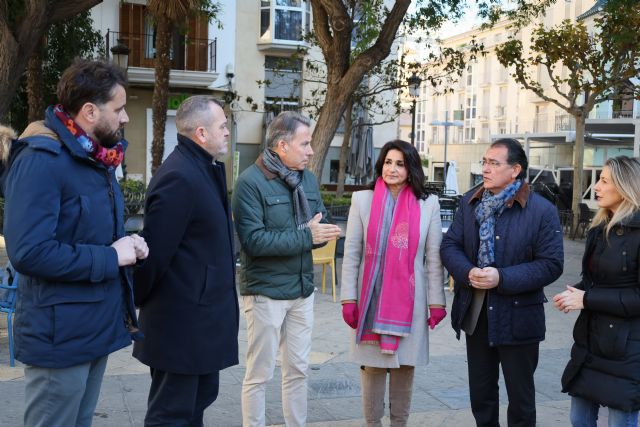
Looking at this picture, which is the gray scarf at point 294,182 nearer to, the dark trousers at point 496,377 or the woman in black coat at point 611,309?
the dark trousers at point 496,377

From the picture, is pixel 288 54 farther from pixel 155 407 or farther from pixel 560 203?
pixel 155 407

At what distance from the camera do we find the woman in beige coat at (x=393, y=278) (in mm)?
4309

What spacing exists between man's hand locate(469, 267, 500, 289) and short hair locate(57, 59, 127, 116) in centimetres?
223

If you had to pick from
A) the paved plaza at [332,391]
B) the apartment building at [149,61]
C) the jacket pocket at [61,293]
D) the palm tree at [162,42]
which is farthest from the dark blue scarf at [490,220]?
the apartment building at [149,61]

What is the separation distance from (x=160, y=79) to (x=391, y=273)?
35.1 feet

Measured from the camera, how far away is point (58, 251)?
8.69 ft

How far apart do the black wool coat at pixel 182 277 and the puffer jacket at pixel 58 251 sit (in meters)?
0.40

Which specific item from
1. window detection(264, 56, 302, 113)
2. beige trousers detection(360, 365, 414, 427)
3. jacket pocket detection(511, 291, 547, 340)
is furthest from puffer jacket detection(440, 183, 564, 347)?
window detection(264, 56, 302, 113)

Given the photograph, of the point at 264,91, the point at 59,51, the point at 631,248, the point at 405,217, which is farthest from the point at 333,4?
the point at 264,91

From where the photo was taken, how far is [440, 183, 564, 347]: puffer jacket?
4.12 metres

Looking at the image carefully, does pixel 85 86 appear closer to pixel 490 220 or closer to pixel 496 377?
pixel 490 220

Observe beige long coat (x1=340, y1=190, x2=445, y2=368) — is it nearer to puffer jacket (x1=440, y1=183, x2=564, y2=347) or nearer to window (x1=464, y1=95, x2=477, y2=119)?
puffer jacket (x1=440, y1=183, x2=564, y2=347)

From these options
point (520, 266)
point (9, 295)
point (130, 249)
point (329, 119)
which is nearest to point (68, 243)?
point (130, 249)

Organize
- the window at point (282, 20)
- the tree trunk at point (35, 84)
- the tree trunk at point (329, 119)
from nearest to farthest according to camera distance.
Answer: the tree trunk at point (329, 119), the tree trunk at point (35, 84), the window at point (282, 20)
